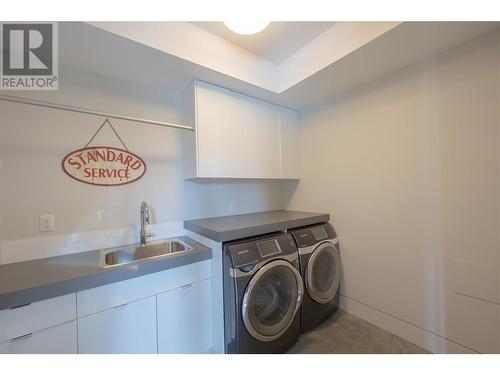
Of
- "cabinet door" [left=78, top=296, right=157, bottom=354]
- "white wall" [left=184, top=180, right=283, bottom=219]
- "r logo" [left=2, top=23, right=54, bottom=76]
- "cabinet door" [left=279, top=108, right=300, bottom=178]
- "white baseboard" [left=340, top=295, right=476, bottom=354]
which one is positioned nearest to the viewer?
"cabinet door" [left=78, top=296, right=157, bottom=354]

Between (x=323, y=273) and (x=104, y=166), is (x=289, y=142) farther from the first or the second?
(x=104, y=166)

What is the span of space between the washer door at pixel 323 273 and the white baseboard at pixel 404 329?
28 cm

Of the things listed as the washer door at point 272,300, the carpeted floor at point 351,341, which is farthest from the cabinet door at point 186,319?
the carpeted floor at point 351,341

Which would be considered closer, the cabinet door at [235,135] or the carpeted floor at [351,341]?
the carpeted floor at [351,341]

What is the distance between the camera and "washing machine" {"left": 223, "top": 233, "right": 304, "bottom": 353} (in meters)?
1.29

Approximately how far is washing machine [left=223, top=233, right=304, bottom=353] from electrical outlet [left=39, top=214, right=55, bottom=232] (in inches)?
48.4

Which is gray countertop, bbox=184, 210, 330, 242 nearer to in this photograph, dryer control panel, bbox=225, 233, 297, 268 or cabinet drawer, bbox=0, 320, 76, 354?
dryer control panel, bbox=225, 233, 297, 268

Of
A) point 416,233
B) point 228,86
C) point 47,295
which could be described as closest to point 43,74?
point 228,86

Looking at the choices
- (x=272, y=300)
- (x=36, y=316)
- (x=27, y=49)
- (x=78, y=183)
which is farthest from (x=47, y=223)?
(x=272, y=300)

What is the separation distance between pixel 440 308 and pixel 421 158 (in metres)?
1.11

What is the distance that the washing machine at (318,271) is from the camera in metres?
1.69

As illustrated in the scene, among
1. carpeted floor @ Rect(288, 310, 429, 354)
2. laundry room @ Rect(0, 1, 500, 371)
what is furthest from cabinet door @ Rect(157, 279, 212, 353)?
carpeted floor @ Rect(288, 310, 429, 354)

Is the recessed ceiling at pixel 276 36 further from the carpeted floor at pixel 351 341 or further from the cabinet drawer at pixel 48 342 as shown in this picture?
the carpeted floor at pixel 351 341
